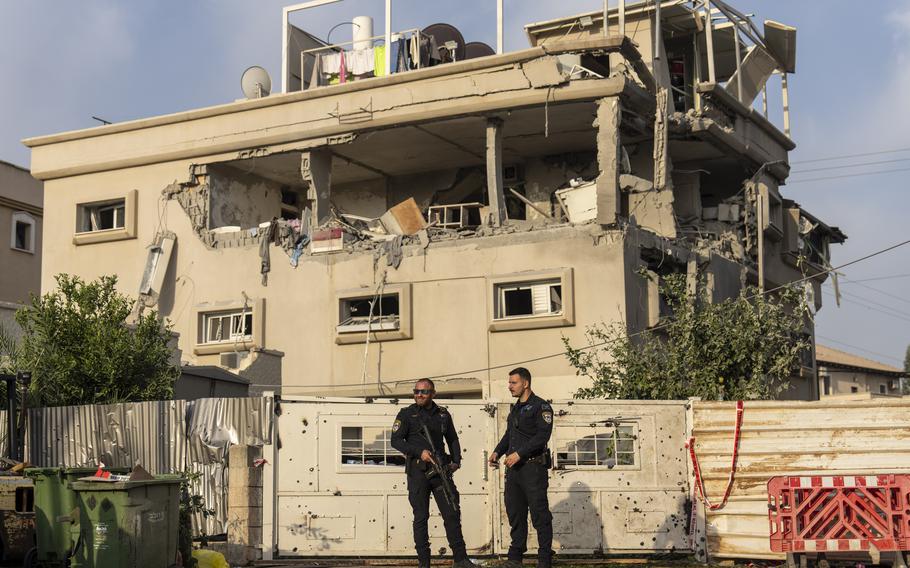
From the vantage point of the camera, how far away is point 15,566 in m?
13.3

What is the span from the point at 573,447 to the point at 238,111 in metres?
18.5

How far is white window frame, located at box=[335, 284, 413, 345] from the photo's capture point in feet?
89.9

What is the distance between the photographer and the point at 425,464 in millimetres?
12648

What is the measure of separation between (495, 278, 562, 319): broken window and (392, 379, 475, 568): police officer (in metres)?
13.4

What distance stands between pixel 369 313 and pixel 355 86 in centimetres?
549

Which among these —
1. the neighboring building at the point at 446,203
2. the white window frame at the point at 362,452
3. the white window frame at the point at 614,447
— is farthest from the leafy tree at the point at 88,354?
the white window frame at the point at 614,447

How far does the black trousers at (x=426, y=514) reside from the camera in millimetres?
12602

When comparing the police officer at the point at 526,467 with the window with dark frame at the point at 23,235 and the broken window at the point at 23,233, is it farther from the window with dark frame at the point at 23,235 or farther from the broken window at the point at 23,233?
the window with dark frame at the point at 23,235

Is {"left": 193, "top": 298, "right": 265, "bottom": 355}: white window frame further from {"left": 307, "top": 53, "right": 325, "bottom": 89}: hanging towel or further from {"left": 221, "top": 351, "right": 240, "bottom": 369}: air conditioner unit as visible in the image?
{"left": 307, "top": 53, "right": 325, "bottom": 89}: hanging towel

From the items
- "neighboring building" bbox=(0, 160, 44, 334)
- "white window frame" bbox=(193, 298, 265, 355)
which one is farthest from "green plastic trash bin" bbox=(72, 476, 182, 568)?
"neighboring building" bbox=(0, 160, 44, 334)

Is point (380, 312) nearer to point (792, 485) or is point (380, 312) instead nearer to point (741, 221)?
point (741, 221)

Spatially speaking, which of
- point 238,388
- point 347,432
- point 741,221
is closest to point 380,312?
point 238,388

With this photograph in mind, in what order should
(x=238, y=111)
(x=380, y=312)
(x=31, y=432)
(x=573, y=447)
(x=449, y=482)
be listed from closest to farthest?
(x=449, y=482), (x=573, y=447), (x=31, y=432), (x=380, y=312), (x=238, y=111)

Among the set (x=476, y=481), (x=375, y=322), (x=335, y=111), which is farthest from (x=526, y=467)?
(x=335, y=111)
